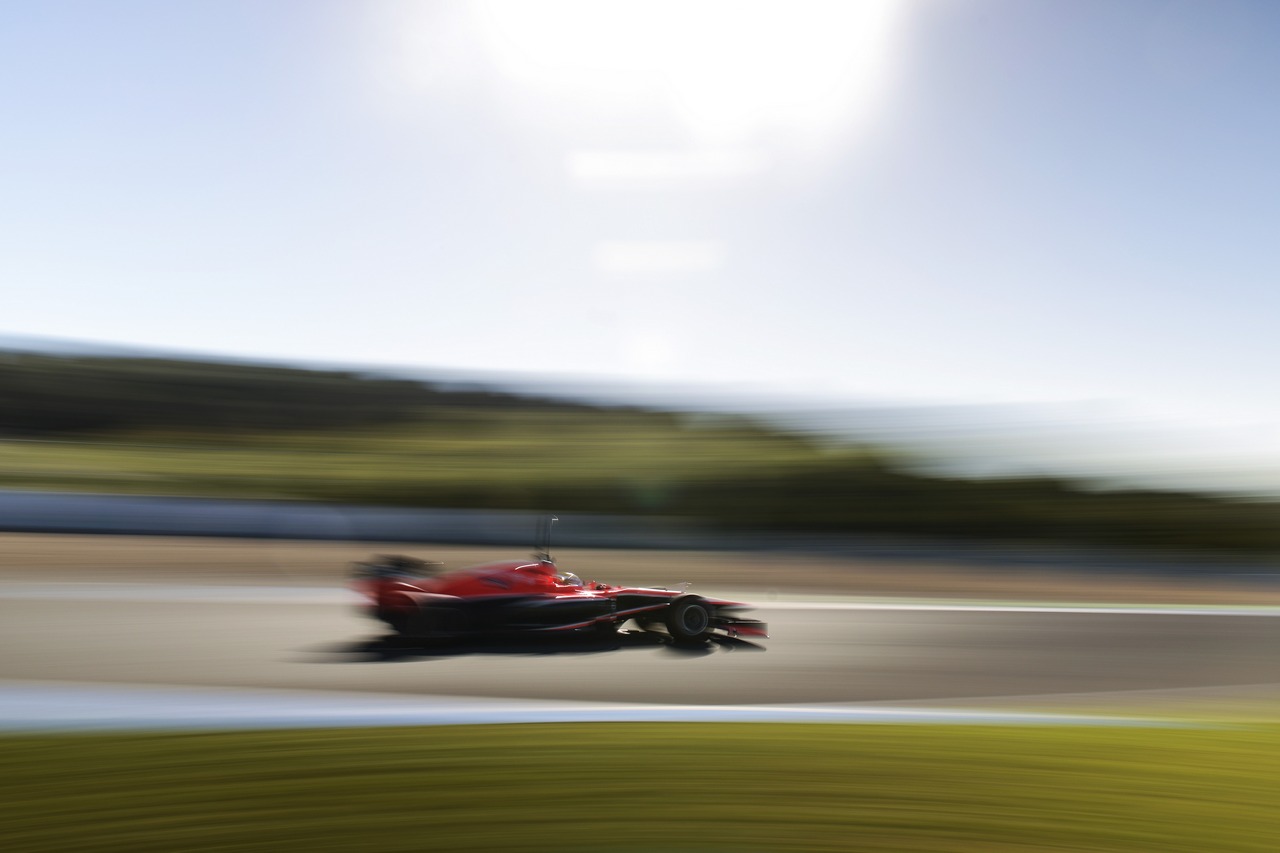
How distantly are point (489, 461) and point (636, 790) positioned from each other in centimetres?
2338

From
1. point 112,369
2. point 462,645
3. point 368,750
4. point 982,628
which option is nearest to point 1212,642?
point 982,628

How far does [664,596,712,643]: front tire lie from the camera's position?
8109 millimetres

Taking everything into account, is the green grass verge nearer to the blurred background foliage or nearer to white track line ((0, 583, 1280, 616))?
white track line ((0, 583, 1280, 616))

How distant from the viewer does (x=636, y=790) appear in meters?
3.93

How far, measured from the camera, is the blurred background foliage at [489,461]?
72.1 feet

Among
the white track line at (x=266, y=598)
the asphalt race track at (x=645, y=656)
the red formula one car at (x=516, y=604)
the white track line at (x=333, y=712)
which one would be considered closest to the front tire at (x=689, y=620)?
the red formula one car at (x=516, y=604)

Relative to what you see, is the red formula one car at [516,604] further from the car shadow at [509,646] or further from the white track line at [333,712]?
the white track line at [333,712]

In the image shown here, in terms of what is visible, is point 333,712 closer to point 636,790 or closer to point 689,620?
point 636,790

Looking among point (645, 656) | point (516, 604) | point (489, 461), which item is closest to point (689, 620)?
point (645, 656)

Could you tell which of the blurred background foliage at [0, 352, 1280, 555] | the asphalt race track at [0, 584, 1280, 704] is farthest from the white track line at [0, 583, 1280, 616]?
the blurred background foliage at [0, 352, 1280, 555]

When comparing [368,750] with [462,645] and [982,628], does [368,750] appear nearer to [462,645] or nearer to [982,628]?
[462,645]

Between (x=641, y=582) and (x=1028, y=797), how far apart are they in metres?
10.2

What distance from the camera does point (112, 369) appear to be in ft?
107

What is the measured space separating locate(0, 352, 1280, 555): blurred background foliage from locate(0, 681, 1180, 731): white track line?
49.4 ft
